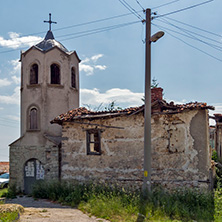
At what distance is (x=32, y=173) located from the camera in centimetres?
1705

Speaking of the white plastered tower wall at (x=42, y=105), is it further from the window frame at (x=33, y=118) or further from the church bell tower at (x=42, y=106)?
the window frame at (x=33, y=118)

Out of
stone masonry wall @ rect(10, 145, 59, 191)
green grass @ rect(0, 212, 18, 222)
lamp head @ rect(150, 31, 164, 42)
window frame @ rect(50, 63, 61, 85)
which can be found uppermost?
window frame @ rect(50, 63, 61, 85)

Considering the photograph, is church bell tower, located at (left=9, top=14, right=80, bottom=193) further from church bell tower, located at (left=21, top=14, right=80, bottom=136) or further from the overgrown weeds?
the overgrown weeds

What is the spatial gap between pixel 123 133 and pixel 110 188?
104 inches

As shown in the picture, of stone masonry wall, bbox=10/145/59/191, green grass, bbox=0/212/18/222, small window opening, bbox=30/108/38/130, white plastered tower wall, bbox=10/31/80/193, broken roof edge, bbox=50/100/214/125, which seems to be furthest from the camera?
small window opening, bbox=30/108/38/130

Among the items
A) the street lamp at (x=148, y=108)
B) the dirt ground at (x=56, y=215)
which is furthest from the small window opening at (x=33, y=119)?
the street lamp at (x=148, y=108)

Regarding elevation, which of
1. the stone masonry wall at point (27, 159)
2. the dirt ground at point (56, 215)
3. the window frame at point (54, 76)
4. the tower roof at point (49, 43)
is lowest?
the dirt ground at point (56, 215)

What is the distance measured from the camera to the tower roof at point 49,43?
18845 millimetres

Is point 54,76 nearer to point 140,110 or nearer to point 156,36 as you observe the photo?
point 140,110

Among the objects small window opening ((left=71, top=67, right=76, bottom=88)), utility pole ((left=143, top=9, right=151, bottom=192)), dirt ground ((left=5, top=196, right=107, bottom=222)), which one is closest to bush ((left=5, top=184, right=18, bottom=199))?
dirt ground ((left=5, top=196, right=107, bottom=222))

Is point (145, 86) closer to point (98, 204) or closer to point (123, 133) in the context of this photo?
point (123, 133)

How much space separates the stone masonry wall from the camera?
16359mm

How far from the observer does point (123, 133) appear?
1330cm

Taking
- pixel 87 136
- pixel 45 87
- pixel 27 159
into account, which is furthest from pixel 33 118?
pixel 87 136
